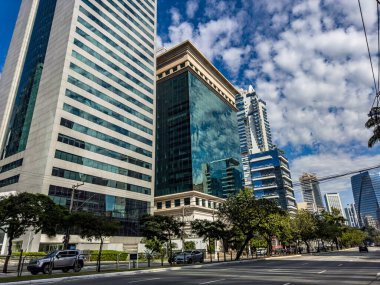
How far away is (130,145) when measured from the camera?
70500 mm

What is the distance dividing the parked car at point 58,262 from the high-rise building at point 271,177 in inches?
4625

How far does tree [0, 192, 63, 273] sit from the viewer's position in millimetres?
22812

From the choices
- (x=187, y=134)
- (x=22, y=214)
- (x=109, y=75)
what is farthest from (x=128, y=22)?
(x=22, y=214)

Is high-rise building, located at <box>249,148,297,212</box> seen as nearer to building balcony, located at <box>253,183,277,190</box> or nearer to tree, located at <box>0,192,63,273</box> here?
building balcony, located at <box>253,183,277,190</box>

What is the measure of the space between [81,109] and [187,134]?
113 ft

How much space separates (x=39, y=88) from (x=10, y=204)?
4785 centimetres

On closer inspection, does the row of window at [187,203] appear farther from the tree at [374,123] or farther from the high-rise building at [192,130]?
the tree at [374,123]

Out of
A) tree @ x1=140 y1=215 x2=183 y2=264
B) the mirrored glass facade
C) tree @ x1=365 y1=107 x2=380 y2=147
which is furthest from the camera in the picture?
the mirrored glass facade

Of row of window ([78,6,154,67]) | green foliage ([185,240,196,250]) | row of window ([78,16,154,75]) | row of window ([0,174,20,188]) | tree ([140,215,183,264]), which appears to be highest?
row of window ([78,6,154,67])

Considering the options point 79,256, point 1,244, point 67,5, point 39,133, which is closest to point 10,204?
point 79,256

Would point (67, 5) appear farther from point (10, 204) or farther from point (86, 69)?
point (10, 204)

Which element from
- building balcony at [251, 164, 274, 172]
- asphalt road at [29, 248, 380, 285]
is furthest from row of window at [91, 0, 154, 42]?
building balcony at [251, 164, 274, 172]

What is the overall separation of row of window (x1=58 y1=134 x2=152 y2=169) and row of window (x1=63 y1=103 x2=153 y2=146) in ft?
19.0

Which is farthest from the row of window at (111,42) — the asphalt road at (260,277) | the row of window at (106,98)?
the asphalt road at (260,277)
